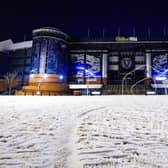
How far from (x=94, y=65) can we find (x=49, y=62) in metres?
9.34

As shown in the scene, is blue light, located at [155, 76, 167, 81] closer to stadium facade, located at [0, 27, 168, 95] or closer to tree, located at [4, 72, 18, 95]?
stadium facade, located at [0, 27, 168, 95]

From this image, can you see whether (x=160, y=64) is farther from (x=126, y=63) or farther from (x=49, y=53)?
(x=49, y=53)

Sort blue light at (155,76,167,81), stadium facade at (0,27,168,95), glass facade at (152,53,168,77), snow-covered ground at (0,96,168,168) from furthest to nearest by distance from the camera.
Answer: glass facade at (152,53,168,77), blue light at (155,76,167,81), stadium facade at (0,27,168,95), snow-covered ground at (0,96,168,168)

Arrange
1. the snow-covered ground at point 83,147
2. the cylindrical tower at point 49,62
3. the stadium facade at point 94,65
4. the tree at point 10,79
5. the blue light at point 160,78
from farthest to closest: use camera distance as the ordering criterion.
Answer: the tree at point 10,79 < the blue light at point 160,78 < the stadium facade at point 94,65 < the cylindrical tower at point 49,62 < the snow-covered ground at point 83,147

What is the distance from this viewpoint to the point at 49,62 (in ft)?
157

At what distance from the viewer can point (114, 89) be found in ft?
151

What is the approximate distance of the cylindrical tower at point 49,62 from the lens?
152ft

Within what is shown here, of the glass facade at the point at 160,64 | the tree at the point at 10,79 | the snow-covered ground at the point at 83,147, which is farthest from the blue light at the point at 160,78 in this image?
the snow-covered ground at the point at 83,147

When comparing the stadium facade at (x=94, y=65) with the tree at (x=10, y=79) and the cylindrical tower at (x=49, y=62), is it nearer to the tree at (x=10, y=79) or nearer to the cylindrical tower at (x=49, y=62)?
the cylindrical tower at (x=49, y=62)

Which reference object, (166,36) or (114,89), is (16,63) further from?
(166,36)

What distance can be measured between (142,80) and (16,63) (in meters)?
29.7

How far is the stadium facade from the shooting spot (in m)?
46.9

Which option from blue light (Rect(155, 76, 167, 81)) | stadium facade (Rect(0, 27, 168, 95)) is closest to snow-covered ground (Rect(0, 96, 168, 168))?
stadium facade (Rect(0, 27, 168, 95))

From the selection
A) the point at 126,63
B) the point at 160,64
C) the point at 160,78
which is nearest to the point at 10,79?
the point at 126,63
